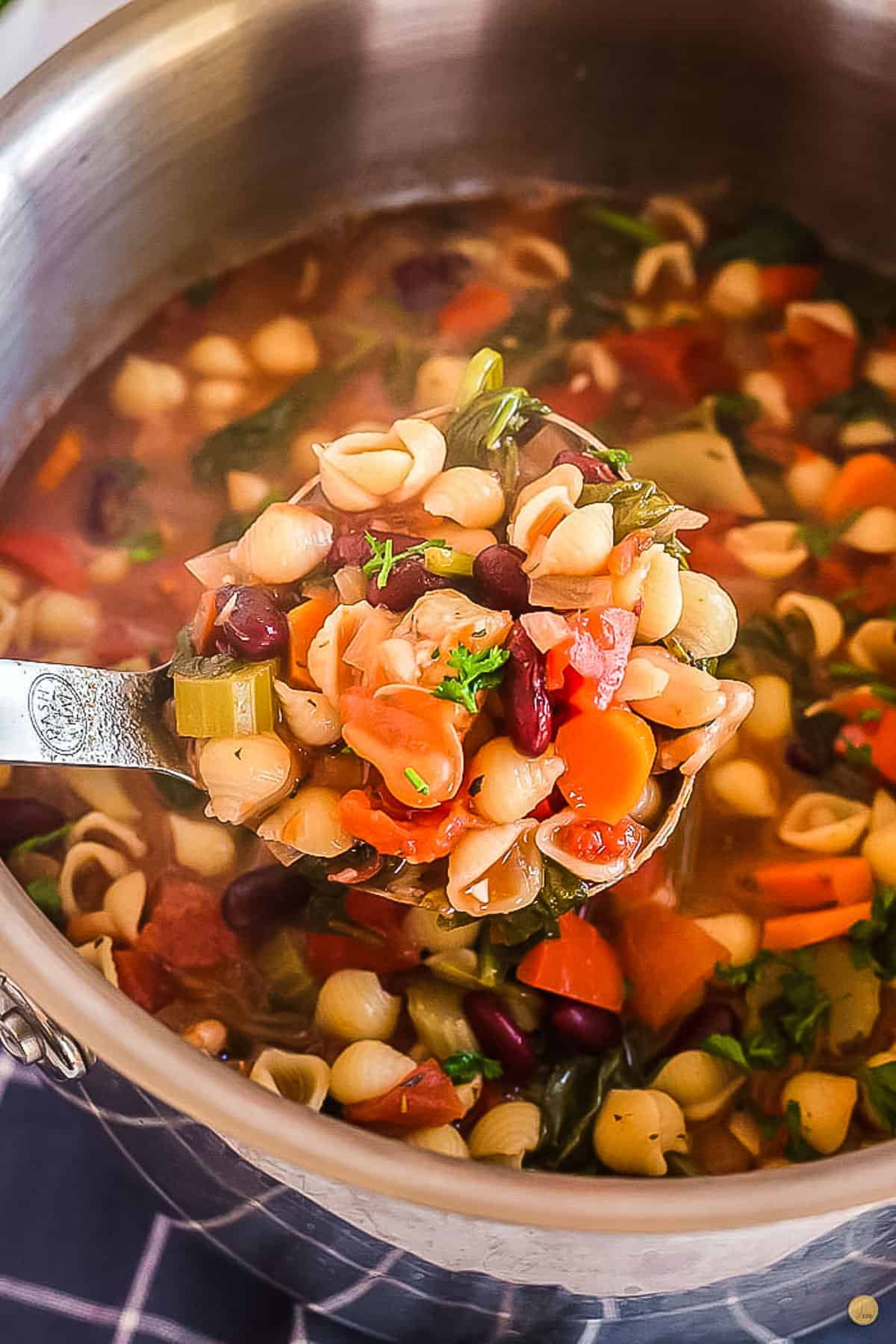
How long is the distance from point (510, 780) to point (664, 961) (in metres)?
0.56

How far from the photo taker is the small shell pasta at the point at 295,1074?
1.79 m

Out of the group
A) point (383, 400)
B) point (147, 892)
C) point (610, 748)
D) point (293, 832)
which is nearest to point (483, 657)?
point (610, 748)

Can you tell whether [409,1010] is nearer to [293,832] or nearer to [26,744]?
[293,832]

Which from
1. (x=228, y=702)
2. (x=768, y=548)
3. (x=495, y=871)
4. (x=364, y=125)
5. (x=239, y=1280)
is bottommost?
(x=239, y=1280)

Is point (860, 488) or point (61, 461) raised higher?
point (61, 461)

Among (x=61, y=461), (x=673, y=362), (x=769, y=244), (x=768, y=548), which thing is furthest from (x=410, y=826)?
(x=769, y=244)

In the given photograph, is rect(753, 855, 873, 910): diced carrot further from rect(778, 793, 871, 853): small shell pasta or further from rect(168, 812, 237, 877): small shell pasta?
rect(168, 812, 237, 877): small shell pasta

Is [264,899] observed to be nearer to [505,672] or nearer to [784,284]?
[505,672]

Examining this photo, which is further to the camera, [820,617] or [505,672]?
[820,617]

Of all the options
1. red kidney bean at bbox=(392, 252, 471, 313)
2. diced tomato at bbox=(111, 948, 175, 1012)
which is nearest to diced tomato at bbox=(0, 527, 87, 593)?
diced tomato at bbox=(111, 948, 175, 1012)

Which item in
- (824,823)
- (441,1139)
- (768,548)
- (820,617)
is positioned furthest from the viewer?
(768,548)

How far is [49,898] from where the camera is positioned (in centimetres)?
196

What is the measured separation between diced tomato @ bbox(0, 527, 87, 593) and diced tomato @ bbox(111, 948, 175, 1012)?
0.66 m

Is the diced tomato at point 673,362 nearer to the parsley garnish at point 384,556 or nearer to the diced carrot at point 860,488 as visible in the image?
the diced carrot at point 860,488
